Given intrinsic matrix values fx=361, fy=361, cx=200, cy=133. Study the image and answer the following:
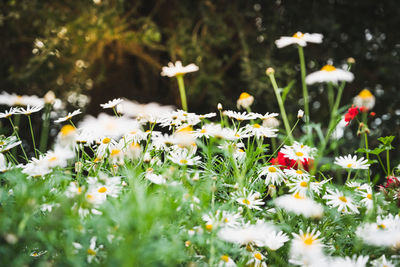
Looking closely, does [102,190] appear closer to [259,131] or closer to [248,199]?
[248,199]

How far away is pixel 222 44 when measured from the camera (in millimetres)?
2715

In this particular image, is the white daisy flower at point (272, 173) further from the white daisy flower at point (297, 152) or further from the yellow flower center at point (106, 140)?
the yellow flower center at point (106, 140)

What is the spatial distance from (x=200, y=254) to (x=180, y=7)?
247 centimetres

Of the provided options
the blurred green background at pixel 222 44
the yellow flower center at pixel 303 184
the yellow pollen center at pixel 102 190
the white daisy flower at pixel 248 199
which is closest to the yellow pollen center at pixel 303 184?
the yellow flower center at pixel 303 184

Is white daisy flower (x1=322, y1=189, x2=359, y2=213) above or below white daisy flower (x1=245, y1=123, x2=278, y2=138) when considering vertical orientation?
below

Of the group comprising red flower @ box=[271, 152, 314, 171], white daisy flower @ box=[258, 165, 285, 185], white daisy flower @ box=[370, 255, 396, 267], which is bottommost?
white daisy flower @ box=[370, 255, 396, 267]

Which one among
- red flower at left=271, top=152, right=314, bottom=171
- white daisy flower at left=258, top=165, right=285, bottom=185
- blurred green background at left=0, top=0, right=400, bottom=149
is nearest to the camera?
white daisy flower at left=258, top=165, right=285, bottom=185

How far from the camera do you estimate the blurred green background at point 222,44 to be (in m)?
2.53

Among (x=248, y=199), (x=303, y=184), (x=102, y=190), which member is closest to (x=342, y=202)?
(x=303, y=184)

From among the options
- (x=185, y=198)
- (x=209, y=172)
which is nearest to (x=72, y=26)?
(x=209, y=172)

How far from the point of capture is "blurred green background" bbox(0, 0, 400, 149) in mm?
2531

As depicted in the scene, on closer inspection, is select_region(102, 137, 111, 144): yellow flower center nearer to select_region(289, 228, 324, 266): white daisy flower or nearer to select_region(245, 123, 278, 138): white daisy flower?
select_region(245, 123, 278, 138): white daisy flower

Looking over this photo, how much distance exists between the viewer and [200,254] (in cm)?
67

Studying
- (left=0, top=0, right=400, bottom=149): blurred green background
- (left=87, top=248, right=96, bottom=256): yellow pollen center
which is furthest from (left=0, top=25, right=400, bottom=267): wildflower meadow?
(left=0, top=0, right=400, bottom=149): blurred green background
